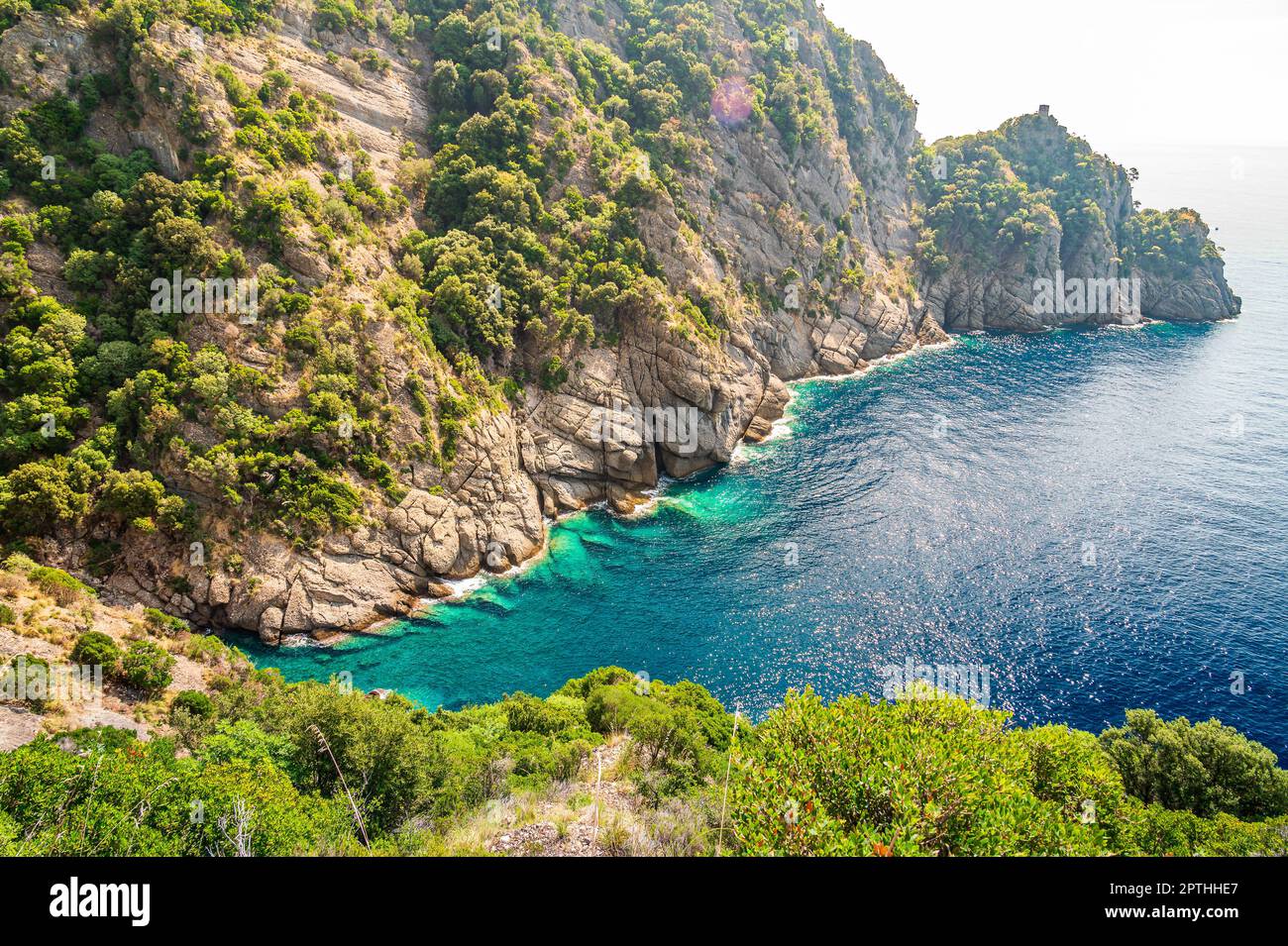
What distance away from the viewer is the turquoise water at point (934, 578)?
44750 mm

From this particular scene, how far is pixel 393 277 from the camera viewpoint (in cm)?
5941

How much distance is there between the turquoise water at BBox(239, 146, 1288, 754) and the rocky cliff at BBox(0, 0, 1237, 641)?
18.5 ft

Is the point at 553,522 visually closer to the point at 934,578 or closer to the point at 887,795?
the point at 934,578

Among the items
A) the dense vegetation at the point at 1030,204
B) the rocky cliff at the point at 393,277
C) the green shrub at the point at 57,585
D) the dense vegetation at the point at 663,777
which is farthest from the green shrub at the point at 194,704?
the dense vegetation at the point at 1030,204

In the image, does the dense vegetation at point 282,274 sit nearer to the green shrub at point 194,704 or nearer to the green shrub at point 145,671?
the green shrub at point 145,671

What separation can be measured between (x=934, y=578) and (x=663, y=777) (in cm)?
3650

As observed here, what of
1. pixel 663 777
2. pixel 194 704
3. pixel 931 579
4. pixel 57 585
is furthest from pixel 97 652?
pixel 931 579

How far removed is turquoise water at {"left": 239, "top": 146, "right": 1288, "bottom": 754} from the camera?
44.8m

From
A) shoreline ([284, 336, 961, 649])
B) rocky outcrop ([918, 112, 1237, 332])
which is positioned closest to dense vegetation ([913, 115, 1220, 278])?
rocky outcrop ([918, 112, 1237, 332])

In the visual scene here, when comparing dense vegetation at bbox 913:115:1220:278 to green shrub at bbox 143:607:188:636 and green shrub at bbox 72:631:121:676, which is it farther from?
green shrub at bbox 72:631:121:676

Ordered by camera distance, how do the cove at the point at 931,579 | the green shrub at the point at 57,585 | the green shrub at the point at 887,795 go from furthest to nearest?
the cove at the point at 931,579, the green shrub at the point at 57,585, the green shrub at the point at 887,795

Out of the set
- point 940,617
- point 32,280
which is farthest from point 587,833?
point 32,280

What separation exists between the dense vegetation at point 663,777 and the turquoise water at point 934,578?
7848 millimetres

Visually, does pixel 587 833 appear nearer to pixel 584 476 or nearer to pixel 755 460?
pixel 584 476
